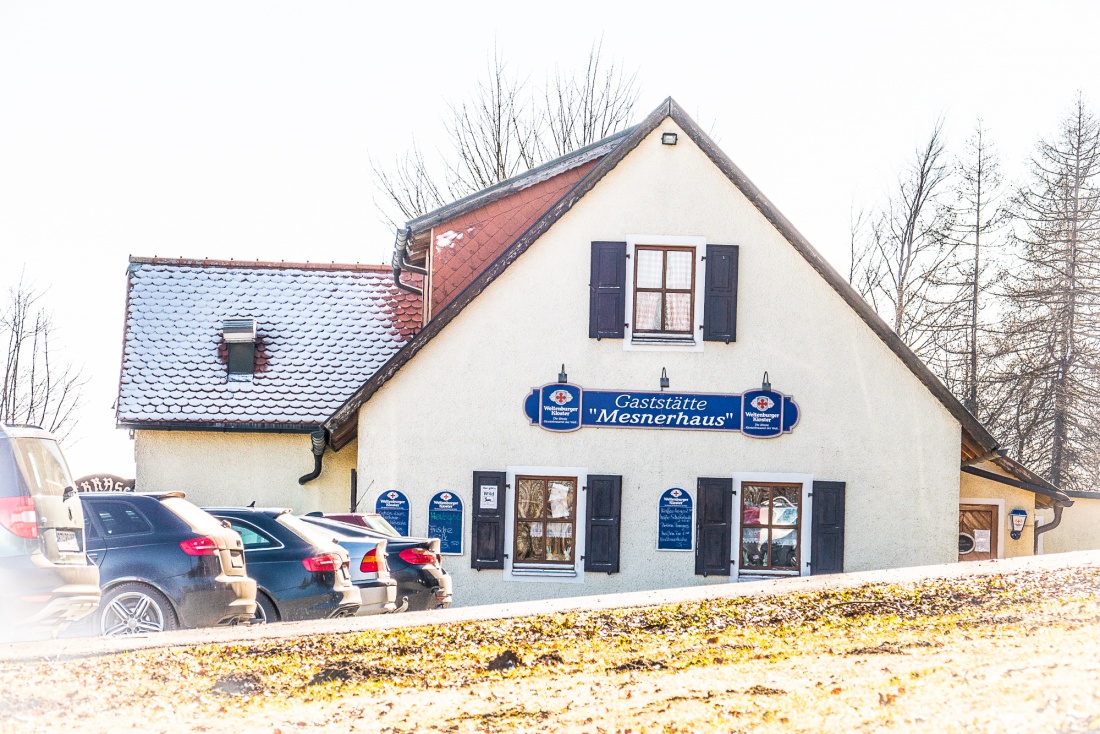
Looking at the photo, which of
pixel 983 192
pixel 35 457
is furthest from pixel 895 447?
pixel 983 192

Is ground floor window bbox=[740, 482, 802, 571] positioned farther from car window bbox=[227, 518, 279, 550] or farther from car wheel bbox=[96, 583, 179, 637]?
car wheel bbox=[96, 583, 179, 637]

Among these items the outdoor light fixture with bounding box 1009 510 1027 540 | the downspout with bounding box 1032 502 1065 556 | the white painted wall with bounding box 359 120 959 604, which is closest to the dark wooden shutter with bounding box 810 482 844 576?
the white painted wall with bounding box 359 120 959 604

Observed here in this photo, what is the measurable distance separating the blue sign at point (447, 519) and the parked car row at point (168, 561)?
2.99 metres

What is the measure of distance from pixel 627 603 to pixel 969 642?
14.2 feet

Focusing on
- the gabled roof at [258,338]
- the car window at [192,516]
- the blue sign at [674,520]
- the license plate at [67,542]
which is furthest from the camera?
the gabled roof at [258,338]

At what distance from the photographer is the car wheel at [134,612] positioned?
1171cm

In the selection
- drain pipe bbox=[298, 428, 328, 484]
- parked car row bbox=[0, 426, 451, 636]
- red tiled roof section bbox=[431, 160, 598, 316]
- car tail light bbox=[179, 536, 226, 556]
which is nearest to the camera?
parked car row bbox=[0, 426, 451, 636]

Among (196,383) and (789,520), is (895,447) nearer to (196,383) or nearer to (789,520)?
(789,520)

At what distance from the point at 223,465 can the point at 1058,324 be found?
2259 cm

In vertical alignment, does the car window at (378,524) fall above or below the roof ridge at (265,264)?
below

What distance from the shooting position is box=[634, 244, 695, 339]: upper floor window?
18.6 metres

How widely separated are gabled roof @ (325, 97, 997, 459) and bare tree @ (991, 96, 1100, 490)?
15.6m

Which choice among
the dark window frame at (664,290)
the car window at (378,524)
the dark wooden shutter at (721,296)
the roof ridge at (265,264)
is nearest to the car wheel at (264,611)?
the car window at (378,524)

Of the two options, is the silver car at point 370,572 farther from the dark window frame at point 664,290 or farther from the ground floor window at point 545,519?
the dark window frame at point 664,290
